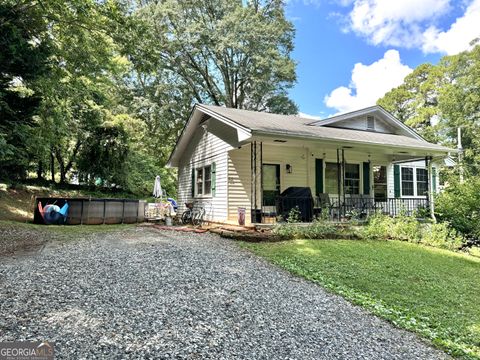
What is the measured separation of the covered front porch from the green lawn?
74.2 inches

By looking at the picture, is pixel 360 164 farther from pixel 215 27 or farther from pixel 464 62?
pixel 464 62

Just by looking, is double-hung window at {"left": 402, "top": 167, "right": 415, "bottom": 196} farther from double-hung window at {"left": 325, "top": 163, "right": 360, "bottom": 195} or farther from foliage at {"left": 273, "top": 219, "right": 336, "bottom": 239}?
foliage at {"left": 273, "top": 219, "right": 336, "bottom": 239}

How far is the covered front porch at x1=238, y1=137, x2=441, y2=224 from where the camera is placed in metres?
9.75

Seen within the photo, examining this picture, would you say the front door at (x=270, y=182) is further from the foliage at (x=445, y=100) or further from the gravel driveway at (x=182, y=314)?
the foliage at (x=445, y=100)

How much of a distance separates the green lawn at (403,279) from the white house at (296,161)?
2223mm

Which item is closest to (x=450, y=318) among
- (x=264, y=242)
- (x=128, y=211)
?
(x=264, y=242)

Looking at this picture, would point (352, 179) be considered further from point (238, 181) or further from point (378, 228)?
point (238, 181)

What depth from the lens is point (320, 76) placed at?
110 ft

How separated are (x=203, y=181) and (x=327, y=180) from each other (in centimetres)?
499

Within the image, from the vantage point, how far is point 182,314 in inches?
133

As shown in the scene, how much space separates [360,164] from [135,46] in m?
9.61

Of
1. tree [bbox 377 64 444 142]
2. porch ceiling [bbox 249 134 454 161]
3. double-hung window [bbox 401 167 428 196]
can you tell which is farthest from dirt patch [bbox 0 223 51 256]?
tree [bbox 377 64 444 142]

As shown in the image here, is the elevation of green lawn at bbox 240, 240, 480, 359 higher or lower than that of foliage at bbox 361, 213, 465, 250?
lower

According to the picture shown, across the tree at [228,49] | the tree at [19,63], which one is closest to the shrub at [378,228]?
the tree at [19,63]
